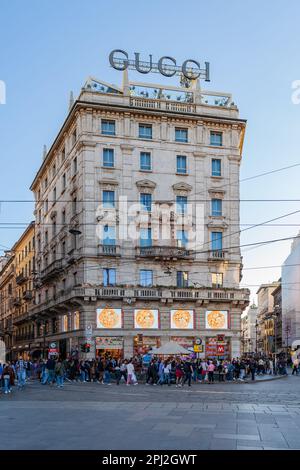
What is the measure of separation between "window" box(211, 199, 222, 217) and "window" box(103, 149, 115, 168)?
356 inches

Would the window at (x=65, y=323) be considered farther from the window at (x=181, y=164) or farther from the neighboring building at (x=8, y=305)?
the neighboring building at (x=8, y=305)

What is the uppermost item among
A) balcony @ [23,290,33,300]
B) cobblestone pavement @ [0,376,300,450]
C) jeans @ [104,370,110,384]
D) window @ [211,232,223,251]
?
window @ [211,232,223,251]

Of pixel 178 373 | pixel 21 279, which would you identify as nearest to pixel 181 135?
pixel 178 373

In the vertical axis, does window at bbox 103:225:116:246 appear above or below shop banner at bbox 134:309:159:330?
above

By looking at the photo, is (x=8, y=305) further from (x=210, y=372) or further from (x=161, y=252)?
(x=210, y=372)

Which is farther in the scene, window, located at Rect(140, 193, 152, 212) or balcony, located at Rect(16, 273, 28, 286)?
balcony, located at Rect(16, 273, 28, 286)

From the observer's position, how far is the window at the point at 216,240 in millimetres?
53250

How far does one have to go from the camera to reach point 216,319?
52469mm

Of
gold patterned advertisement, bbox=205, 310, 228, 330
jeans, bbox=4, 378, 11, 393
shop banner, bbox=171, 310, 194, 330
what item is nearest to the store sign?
shop banner, bbox=171, 310, 194, 330

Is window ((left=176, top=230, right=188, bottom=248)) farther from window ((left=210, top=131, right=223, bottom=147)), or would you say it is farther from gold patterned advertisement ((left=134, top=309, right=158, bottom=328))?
window ((left=210, top=131, right=223, bottom=147))

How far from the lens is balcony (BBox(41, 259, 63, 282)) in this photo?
57362 mm

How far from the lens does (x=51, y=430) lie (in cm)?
1519

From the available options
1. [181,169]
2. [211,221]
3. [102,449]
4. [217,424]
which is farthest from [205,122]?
[102,449]

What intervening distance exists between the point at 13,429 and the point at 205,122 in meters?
42.1
